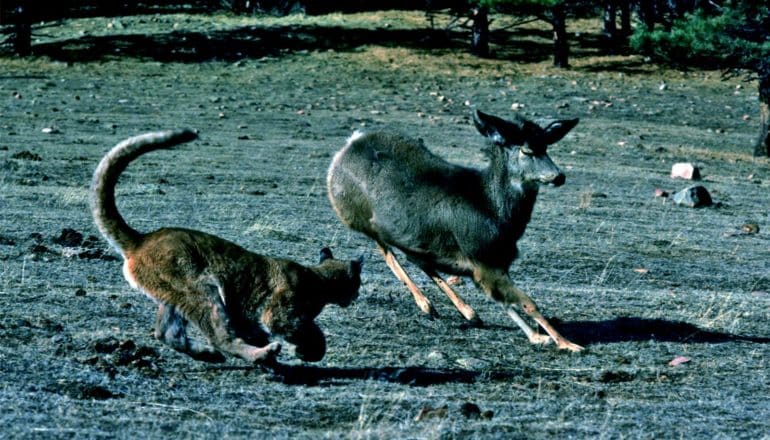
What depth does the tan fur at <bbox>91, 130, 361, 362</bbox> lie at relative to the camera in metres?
6.36

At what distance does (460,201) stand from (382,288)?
121cm

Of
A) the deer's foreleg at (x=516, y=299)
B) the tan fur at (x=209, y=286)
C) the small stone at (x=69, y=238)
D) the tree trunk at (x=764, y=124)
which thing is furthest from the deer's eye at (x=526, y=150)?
the tree trunk at (x=764, y=124)

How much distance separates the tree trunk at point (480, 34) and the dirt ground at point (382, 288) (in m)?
8.51

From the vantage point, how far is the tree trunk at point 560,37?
33938 millimetres

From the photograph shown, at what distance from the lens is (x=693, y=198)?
15.7m

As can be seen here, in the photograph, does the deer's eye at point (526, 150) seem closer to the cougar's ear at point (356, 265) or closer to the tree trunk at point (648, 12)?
the cougar's ear at point (356, 265)

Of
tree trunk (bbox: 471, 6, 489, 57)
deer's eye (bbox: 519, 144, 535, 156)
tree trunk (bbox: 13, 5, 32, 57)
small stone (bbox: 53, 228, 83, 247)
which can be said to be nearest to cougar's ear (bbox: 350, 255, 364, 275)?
deer's eye (bbox: 519, 144, 535, 156)

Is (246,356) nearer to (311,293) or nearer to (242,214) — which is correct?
(311,293)

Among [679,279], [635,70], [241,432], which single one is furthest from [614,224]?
[635,70]

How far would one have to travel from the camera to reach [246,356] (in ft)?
20.8

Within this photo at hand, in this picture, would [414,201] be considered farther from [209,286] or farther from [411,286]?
[209,286]

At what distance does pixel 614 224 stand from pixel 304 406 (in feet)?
27.4

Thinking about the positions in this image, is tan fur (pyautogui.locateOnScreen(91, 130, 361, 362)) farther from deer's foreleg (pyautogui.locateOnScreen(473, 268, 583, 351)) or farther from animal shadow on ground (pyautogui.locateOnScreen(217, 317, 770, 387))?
deer's foreleg (pyautogui.locateOnScreen(473, 268, 583, 351))

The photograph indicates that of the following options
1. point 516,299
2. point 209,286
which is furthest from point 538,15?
point 209,286
